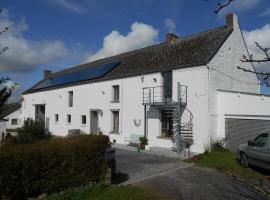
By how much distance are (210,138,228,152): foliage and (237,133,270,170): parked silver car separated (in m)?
3.02

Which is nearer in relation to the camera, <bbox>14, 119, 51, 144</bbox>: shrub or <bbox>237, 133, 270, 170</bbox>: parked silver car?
<bbox>237, 133, 270, 170</bbox>: parked silver car

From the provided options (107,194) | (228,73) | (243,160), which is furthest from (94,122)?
(107,194)

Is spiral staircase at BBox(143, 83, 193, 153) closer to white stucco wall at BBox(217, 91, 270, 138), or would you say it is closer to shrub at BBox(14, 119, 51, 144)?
white stucco wall at BBox(217, 91, 270, 138)

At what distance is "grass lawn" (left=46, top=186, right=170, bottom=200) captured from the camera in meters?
8.48

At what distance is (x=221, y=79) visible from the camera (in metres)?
18.7

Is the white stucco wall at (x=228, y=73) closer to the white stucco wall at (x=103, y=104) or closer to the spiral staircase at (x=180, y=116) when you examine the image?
the spiral staircase at (x=180, y=116)

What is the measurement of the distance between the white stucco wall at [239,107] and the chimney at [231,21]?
5131mm

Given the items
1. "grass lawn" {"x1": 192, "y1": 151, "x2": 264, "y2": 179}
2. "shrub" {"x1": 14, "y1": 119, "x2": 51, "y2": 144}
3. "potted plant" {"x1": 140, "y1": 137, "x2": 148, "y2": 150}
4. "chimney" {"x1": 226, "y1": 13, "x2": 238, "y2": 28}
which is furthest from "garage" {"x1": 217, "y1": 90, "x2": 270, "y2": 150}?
"shrub" {"x1": 14, "y1": 119, "x2": 51, "y2": 144}

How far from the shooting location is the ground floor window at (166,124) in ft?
64.5

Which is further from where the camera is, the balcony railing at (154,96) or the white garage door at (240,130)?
the balcony railing at (154,96)

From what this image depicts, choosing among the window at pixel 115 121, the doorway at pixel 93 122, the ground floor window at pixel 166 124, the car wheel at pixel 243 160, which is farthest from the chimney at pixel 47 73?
the car wheel at pixel 243 160

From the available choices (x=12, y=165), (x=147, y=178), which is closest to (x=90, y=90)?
(x=147, y=178)

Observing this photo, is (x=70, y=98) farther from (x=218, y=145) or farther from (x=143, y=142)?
(x=218, y=145)

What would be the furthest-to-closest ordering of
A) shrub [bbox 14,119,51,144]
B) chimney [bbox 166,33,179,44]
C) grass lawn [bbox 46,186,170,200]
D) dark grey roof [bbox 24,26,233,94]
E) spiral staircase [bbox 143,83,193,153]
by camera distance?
chimney [bbox 166,33,179,44] < dark grey roof [bbox 24,26,233,94] < spiral staircase [bbox 143,83,193,153] < shrub [bbox 14,119,51,144] < grass lawn [bbox 46,186,170,200]
